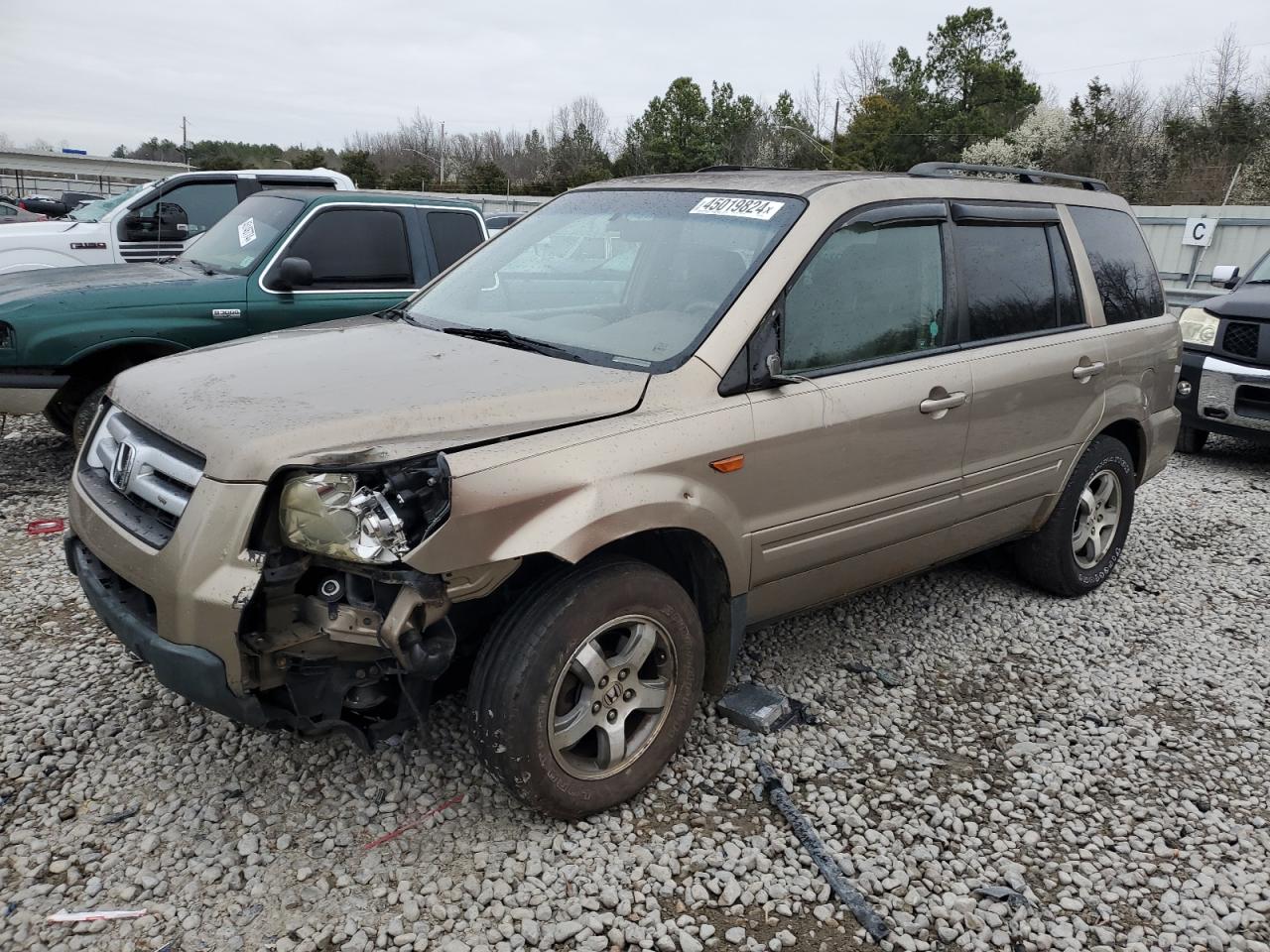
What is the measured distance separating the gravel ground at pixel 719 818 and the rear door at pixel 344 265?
2.78 metres

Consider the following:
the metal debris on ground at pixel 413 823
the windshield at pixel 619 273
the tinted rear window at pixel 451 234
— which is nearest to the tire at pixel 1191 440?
the tinted rear window at pixel 451 234

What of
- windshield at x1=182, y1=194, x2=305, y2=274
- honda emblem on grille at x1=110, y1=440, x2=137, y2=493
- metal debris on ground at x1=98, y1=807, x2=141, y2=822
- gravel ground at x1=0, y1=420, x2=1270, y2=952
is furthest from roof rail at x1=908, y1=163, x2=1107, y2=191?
windshield at x1=182, y1=194, x2=305, y2=274

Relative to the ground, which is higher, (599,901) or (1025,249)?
(1025,249)

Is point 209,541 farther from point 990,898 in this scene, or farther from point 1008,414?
point 1008,414

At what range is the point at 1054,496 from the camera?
4434mm

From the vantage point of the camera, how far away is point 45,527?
17.2 feet

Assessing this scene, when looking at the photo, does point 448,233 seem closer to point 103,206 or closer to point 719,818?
point 719,818

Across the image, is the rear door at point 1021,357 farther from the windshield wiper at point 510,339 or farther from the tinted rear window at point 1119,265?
the windshield wiper at point 510,339

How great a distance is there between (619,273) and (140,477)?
1.81 m

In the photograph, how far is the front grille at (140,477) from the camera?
2566 millimetres

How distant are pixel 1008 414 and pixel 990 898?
201cm

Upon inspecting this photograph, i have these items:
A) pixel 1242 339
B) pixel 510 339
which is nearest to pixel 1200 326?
pixel 1242 339

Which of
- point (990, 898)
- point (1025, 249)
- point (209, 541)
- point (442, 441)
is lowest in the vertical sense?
point (990, 898)

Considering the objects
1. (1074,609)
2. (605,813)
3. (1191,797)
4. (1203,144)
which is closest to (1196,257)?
(1074,609)
